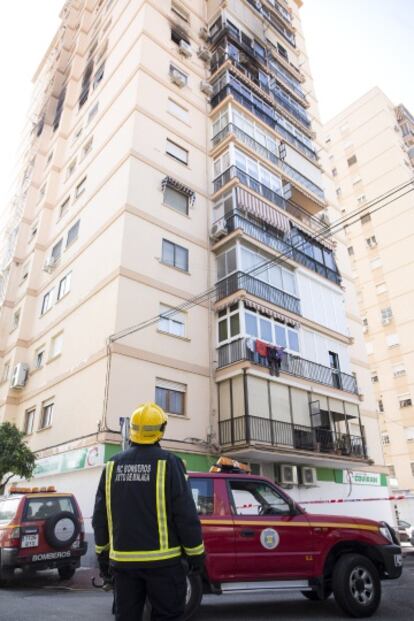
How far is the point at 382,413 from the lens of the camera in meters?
34.7

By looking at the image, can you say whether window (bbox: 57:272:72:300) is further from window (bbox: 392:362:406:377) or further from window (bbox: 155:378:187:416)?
window (bbox: 392:362:406:377)

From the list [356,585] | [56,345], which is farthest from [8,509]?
[56,345]

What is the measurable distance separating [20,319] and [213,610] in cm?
1891

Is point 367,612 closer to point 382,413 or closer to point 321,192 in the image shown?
point 321,192

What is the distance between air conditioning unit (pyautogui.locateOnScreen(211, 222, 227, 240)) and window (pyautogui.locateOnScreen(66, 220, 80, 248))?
21.1 feet

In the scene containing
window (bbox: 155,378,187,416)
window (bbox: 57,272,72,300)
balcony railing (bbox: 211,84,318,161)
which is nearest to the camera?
window (bbox: 155,378,187,416)

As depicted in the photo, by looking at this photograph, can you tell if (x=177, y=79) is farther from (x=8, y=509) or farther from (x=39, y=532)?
(x=39, y=532)

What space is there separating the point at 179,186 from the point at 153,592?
18222 mm

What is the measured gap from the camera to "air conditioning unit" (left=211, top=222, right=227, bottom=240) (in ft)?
62.2

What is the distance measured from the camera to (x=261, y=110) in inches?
960

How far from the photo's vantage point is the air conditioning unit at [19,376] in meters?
20.0

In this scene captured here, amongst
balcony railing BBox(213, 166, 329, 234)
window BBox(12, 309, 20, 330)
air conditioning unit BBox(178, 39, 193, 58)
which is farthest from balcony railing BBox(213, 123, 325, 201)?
window BBox(12, 309, 20, 330)

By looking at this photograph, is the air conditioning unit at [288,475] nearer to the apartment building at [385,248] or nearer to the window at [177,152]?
the window at [177,152]

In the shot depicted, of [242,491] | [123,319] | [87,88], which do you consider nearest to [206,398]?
[123,319]
